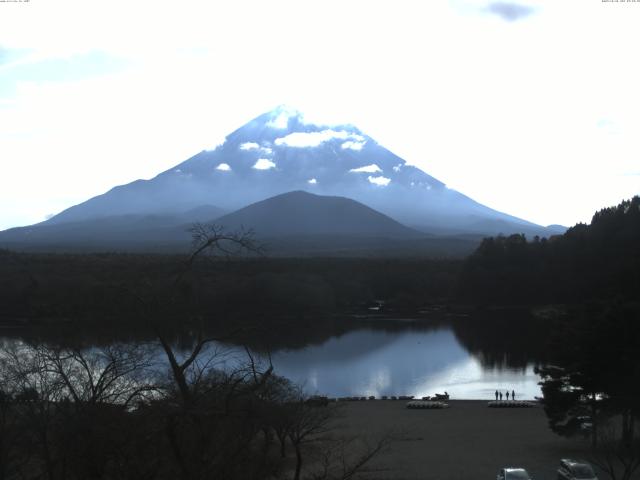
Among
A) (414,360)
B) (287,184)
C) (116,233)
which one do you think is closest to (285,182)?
(287,184)

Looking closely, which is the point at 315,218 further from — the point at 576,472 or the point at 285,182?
the point at 576,472

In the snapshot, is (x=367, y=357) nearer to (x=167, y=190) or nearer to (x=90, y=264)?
(x=90, y=264)

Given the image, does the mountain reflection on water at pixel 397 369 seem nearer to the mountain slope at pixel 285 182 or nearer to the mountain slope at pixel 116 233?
the mountain slope at pixel 116 233

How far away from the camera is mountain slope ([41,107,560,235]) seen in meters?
125

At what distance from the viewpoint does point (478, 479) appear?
29.9 feet

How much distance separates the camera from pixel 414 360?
73.8ft

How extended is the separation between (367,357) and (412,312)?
1358 cm

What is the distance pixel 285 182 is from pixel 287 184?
81cm

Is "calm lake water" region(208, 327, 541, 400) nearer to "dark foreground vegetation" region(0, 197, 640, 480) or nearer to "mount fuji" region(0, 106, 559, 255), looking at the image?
"dark foreground vegetation" region(0, 197, 640, 480)

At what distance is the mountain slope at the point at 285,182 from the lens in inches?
4919

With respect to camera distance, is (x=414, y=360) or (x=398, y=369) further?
(x=414, y=360)

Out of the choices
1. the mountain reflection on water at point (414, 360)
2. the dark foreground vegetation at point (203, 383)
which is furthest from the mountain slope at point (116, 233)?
the dark foreground vegetation at point (203, 383)

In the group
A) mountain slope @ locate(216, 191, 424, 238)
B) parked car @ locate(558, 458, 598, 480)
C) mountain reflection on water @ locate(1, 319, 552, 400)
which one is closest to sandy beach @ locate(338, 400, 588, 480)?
parked car @ locate(558, 458, 598, 480)

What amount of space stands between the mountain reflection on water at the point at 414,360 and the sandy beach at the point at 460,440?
7.30ft
